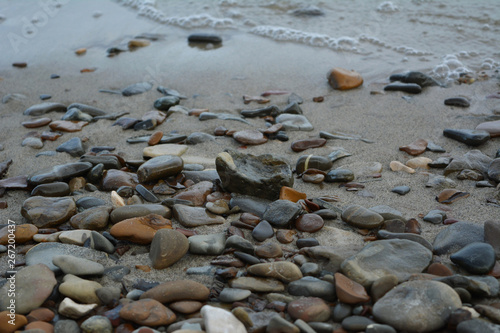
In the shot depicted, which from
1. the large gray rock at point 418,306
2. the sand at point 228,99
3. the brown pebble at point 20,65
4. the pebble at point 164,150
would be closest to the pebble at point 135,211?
the sand at point 228,99

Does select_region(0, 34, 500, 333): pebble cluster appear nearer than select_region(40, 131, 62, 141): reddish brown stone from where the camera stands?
Yes

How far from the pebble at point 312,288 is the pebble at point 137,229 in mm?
672

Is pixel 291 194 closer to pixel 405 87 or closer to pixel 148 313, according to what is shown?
pixel 148 313

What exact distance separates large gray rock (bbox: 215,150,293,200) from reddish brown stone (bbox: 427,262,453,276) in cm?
84

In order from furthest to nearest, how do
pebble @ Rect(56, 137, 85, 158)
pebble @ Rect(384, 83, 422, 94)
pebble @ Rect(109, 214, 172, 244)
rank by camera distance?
pebble @ Rect(384, 83, 422, 94)
pebble @ Rect(56, 137, 85, 158)
pebble @ Rect(109, 214, 172, 244)

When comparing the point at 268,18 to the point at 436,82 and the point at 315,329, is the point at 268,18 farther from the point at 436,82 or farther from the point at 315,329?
the point at 315,329

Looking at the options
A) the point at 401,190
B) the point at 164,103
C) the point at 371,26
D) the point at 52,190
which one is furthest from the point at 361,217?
the point at 371,26

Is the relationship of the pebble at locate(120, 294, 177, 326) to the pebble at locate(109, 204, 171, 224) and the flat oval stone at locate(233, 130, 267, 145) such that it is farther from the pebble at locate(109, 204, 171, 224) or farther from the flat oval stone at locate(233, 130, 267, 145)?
the flat oval stone at locate(233, 130, 267, 145)

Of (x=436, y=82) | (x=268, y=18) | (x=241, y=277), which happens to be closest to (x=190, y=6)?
(x=268, y=18)

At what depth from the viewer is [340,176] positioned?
2.41m

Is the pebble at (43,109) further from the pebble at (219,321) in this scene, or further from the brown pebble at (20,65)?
the pebble at (219,321)

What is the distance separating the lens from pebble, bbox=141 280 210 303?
146cm

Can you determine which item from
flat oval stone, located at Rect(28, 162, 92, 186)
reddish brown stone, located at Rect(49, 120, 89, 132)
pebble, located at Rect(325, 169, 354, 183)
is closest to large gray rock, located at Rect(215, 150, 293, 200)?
pebble, located at Rect(325, 169, 354, 183)

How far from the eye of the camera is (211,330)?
1283mm
